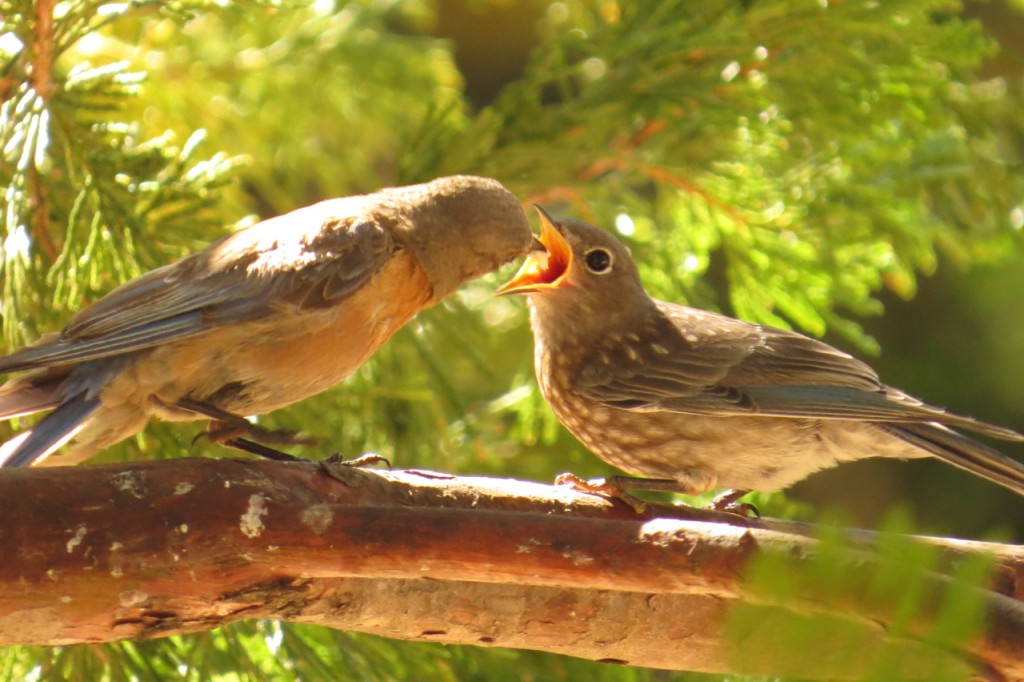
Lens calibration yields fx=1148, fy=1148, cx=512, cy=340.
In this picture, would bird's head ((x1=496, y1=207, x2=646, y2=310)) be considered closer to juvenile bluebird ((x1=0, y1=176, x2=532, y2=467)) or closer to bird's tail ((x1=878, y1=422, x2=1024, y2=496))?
juvenile bluebird ((x1=0, y1=176, x2=532, y2=467))

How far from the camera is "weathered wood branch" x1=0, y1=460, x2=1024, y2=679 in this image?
2111mm

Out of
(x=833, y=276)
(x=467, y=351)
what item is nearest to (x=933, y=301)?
(x=833, y=276)

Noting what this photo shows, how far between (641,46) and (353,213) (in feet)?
4.32

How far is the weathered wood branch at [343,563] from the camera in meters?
2.11

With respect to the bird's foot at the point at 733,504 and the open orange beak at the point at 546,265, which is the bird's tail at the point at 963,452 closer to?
the bird's foot at the point at 733,504

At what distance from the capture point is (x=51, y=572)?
216 centimetres

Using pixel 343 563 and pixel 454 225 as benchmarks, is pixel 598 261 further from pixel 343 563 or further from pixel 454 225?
pixel 343 563

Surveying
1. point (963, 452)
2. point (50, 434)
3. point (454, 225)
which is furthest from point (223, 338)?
point (963, 452)

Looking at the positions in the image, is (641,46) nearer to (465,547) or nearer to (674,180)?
(674,180)

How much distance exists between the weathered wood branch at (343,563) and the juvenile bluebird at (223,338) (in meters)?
0.43

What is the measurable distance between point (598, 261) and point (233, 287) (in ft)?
3.93

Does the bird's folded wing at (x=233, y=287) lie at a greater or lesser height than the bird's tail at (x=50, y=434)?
greater

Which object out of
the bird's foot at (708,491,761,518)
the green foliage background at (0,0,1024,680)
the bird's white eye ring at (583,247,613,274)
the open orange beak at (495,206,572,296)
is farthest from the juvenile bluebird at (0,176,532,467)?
the bird's foot at (708,491,761,518)

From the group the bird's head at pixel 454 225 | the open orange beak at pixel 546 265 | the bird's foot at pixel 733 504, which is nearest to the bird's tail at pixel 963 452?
the bird's foot at pixel 733 504
